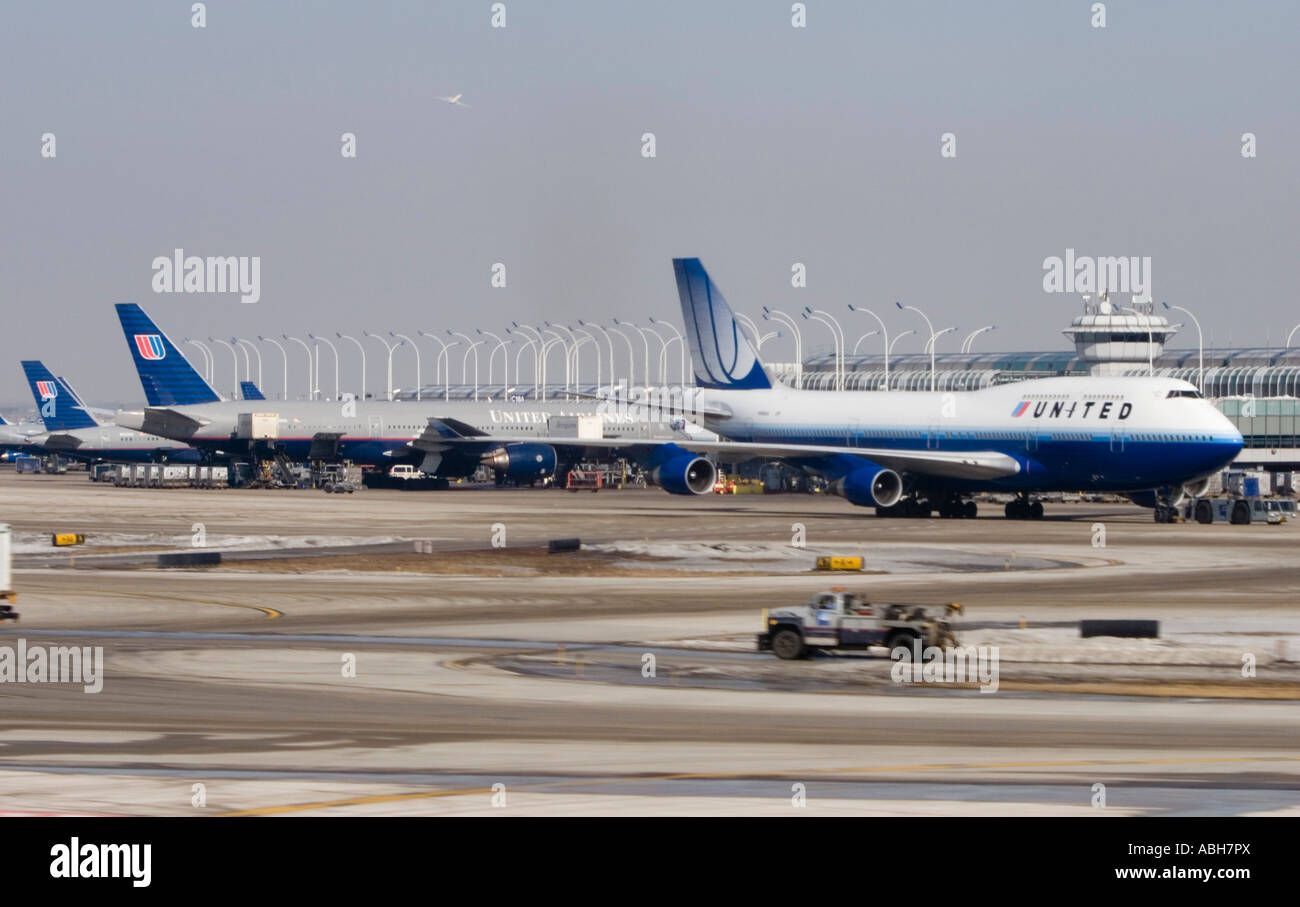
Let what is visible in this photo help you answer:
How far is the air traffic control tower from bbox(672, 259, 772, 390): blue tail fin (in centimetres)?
7317

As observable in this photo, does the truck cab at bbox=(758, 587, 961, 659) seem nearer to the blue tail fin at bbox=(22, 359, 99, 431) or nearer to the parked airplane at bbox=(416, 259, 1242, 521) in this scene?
the parked airplane at bbox=(416, 259, 1242, 521)

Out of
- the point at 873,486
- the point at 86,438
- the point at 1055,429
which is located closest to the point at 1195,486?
the point at 1055,429

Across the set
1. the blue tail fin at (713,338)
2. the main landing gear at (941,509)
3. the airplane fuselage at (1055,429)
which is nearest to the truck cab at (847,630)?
the airplane fuselage at (1055,429)

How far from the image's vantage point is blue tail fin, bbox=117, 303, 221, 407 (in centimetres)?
13425

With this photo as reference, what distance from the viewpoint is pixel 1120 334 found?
15850 cm

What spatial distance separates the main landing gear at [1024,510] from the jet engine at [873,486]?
6500mm

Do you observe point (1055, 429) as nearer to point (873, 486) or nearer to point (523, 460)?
point (873, 486)

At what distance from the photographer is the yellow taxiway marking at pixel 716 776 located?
17.2 metres

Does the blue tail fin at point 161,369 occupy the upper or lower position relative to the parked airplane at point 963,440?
upper

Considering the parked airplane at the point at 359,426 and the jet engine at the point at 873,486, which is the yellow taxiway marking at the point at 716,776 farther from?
the parked airplane at the point at 359,426

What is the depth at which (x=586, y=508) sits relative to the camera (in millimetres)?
90500

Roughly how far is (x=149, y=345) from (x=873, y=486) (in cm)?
7462
